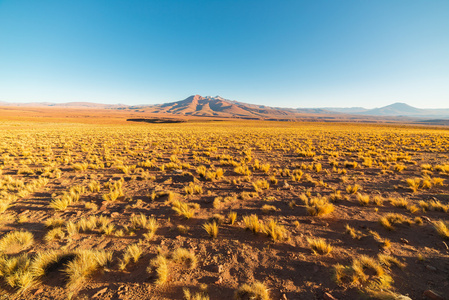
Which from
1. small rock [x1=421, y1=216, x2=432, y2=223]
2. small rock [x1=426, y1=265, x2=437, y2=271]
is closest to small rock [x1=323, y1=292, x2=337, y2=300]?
small rock [x1=426, y1=265, x2=437, y2=271]

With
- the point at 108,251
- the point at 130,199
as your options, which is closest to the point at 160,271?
the point at 108,251

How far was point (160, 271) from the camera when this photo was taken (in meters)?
2.99

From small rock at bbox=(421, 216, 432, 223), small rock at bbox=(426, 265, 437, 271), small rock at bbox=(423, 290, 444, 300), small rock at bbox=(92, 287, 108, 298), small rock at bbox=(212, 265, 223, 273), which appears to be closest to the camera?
small rock at bbox=(423, 290, 444, 300)

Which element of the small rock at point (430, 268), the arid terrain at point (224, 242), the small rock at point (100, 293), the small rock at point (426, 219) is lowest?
the small rock at point (100, 293)

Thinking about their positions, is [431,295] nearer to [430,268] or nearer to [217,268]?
[430,268]

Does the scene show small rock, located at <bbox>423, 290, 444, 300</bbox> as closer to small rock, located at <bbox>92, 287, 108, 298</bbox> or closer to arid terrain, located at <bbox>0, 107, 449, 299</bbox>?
arid terrain, located at <bbox>0, 107, 449, 299</bbox>

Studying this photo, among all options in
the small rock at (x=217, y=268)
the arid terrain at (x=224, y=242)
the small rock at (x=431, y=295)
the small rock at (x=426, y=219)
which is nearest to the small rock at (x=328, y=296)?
the arid terrain at (x=224, y=242)

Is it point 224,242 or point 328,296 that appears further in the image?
point 224,242

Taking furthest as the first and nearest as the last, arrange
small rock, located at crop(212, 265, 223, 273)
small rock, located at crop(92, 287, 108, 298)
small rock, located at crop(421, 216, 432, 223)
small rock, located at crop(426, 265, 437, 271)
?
small rock, located at crop(421, 216, 432, 223), small rock, located at crop(212, 265, 223, 273), small rock, located at crop(426, 265, 437, 271), small rock, located at crop(92, 287, 108, 298)

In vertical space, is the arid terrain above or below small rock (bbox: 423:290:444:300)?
below

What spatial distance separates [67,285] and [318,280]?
440cm

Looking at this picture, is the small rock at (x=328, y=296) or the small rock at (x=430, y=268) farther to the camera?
the small rock at (x=430, y=268)

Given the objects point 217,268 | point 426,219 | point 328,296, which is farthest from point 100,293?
point 426,219

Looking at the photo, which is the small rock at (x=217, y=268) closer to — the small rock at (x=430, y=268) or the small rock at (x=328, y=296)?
the small rock at (x=328, y=296)
